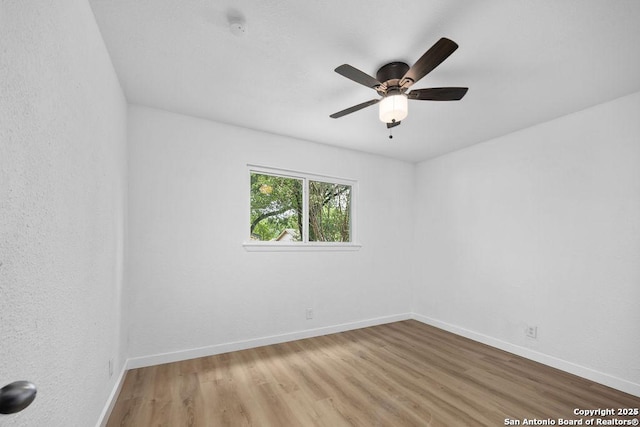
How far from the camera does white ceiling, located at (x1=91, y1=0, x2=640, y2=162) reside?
1563 millimetres

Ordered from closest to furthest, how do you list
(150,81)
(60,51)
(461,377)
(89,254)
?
(60,51) → (89,254) → (150,81) → (461,377)

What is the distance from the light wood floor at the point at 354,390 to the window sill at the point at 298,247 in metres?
1.08

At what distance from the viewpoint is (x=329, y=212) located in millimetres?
3945

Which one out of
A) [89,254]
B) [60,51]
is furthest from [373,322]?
[60,51]

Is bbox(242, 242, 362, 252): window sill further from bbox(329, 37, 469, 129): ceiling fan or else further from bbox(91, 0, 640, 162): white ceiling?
bbox(329, 37, 469, 129): ceiling fan

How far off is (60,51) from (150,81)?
1.25m

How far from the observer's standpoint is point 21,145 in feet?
2.86

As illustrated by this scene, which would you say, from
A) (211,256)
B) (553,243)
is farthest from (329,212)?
(553,243)

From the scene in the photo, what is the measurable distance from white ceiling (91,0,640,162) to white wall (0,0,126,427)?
0.39 meters

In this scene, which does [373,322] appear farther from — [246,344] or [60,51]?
[60,51]

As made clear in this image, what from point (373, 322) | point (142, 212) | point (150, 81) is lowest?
point (373, 322)

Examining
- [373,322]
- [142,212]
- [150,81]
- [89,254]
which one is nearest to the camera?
[89,254]

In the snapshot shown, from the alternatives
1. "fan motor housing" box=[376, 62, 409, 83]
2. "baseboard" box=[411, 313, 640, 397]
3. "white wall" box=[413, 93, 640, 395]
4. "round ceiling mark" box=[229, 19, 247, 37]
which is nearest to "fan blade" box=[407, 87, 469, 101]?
"fan motor housing" box=[376, 62, 409, 83]

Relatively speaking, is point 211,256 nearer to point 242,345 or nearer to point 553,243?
point 242,345
